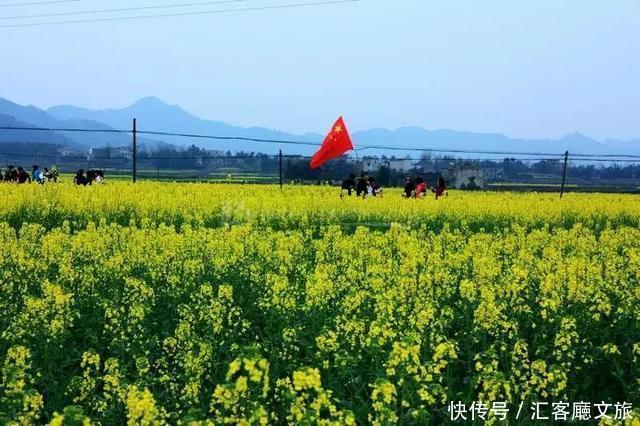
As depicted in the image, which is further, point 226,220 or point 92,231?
point 226,220

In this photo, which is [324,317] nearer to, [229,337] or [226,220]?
[229,337]

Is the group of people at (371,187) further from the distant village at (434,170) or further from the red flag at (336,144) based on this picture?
the distant village at (434,170)

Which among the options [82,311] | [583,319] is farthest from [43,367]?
[583,319]

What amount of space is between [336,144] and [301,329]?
73.2 feet

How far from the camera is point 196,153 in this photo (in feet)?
456

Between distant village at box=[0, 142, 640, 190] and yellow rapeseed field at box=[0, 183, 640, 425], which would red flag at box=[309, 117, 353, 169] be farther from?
yellow rapeseed field at box=[0, 183, 640, 425]

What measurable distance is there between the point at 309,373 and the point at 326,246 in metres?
8.23

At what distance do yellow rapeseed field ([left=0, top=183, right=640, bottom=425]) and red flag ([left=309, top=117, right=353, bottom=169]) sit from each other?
1480cm

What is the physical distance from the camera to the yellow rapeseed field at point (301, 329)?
471 centimetres

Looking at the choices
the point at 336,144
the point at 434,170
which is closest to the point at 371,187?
the point at 336,144

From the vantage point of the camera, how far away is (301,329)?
7.05 m

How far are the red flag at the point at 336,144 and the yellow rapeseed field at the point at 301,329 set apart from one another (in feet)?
48.6

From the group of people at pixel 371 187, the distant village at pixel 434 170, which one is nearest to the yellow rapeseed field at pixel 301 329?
the group of people at pixel 371 187

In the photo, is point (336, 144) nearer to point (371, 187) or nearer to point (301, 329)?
point (371, 187)
